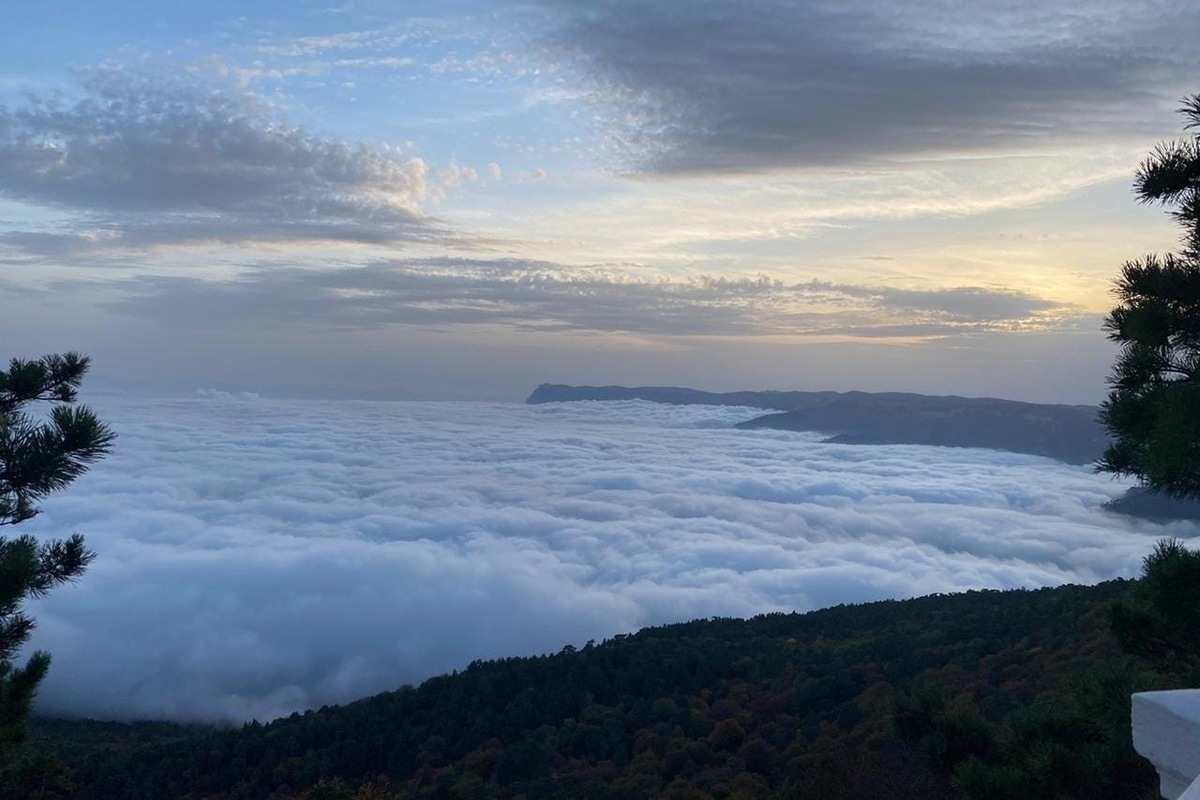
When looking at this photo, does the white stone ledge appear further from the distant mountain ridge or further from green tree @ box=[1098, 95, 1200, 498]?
the distant mountain ridge

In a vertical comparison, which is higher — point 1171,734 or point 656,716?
point 1171,734

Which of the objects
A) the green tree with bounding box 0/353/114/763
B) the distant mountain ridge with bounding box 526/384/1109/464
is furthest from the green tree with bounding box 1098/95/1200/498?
the distant mountain ridge with bounding box 526/384/1109/464

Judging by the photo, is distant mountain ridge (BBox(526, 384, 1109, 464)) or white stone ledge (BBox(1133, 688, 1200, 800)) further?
distant mountain ridge (BBox(526, 384, 1109, 464))

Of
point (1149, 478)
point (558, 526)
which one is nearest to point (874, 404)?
point (558, 526)

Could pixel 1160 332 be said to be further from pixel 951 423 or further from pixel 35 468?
pixel 951 423

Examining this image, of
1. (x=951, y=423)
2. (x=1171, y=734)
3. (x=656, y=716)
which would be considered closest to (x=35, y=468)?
(x=1171, y=734)

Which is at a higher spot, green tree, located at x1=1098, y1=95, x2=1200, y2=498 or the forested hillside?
green tree, located at x1=1098, y1=95, x2=1200, y2=498
